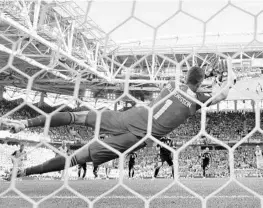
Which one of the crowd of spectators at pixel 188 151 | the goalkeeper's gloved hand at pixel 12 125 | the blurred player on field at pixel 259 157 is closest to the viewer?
the goalkeeper's gloved hand at pixel 12 125

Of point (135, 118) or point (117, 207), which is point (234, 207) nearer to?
point (117, 207)

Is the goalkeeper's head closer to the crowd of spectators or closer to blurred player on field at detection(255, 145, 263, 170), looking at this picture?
the crowd of spectators

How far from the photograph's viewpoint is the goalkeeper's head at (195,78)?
2.25 m

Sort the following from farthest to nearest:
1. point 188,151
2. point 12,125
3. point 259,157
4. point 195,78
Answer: point 188,151 → point 259,157 → point 195,78 → point 12,125

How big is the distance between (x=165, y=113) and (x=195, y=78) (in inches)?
12.5

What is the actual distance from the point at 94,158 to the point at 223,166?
12258 mm

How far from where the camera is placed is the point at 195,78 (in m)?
2.26

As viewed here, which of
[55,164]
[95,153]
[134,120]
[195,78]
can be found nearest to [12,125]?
[55,164]

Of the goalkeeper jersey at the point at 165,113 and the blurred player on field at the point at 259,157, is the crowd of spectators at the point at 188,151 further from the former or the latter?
the goalkeeper jersey at the point at 165,113

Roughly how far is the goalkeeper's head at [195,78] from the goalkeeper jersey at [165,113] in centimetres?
4

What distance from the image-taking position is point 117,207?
3.00 meters

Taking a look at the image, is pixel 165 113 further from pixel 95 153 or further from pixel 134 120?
pixel 95 153

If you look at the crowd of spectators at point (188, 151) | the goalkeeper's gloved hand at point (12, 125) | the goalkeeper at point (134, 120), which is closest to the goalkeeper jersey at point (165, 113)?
the goalkeeper at point (134, 120)

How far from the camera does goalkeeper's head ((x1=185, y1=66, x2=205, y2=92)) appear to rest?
225cm
